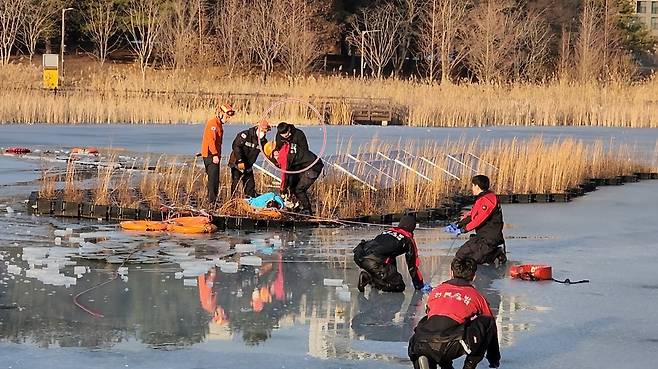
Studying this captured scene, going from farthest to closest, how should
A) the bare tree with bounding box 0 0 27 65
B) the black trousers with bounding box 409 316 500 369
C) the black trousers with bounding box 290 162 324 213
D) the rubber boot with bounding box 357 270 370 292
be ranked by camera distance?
1. the bare tree with bounding box 0 0 27 65
2. the black trousers with bounding box 290 162 324 213
3. the rubber boot with bounding box 357 270 370 292
4. the black trousers with bounding box 409 316 500 369

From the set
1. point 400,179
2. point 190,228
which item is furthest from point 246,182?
point 400,179

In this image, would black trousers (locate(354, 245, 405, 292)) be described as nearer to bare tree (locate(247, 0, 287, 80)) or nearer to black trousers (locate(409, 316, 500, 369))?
black trousers (locate(409, 316, 500, 369))

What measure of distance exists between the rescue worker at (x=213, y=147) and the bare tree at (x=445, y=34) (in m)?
38.4

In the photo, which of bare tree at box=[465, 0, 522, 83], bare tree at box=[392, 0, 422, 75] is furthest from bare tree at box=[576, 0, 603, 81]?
bare tree at box=[392, 0, 422, 75]

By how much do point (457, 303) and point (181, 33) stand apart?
4946 cm

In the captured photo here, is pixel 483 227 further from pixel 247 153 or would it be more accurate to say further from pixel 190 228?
pixel 247 153

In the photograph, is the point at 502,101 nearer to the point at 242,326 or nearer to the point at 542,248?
the point at 542,248

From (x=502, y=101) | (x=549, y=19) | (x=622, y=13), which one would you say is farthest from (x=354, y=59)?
(x=502, y=101)

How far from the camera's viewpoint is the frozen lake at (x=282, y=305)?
7.64 metres

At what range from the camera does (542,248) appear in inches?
510

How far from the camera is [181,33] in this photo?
5488cm

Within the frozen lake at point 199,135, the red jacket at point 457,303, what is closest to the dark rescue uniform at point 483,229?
the red jacket at point 457,303

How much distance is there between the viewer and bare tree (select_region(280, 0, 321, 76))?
54.4 metres

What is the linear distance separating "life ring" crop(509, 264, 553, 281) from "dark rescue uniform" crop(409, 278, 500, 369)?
13.3ft
